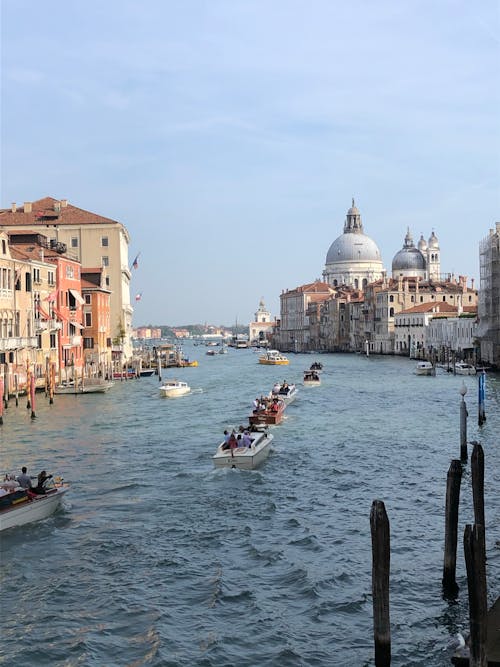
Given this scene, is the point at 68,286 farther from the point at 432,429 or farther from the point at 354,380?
the point at 432,429

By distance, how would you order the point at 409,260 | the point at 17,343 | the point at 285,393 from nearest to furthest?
1. the point at 17,343
2. the point at 285,393
3. the point at 409,260

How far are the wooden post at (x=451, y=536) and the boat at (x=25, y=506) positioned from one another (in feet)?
22.4

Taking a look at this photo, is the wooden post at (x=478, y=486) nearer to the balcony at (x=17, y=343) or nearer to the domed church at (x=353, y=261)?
the balcony at (x=17, y=343)

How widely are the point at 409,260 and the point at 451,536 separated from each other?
12692 cm

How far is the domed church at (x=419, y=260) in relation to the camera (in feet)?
445

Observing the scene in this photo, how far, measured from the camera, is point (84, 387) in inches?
1608

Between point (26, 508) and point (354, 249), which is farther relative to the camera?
point (354, 249)

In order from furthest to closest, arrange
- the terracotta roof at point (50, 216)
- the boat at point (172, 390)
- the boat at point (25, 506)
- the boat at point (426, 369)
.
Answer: the terracotta roof at point (50, 216)
the boat at point (426, 369)
the boat at point (172, 390)
the boat at point (25, 506)

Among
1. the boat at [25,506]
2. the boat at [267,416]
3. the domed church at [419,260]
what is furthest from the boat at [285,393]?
the domed church at [419,260]

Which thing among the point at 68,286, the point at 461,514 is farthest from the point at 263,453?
the point at 68,286

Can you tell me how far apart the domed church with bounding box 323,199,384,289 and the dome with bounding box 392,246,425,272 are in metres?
11.6

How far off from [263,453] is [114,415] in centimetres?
1229

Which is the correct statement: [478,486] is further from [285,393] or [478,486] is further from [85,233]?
[85,233]

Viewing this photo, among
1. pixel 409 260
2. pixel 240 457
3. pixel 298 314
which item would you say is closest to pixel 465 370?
pixel 240 457
